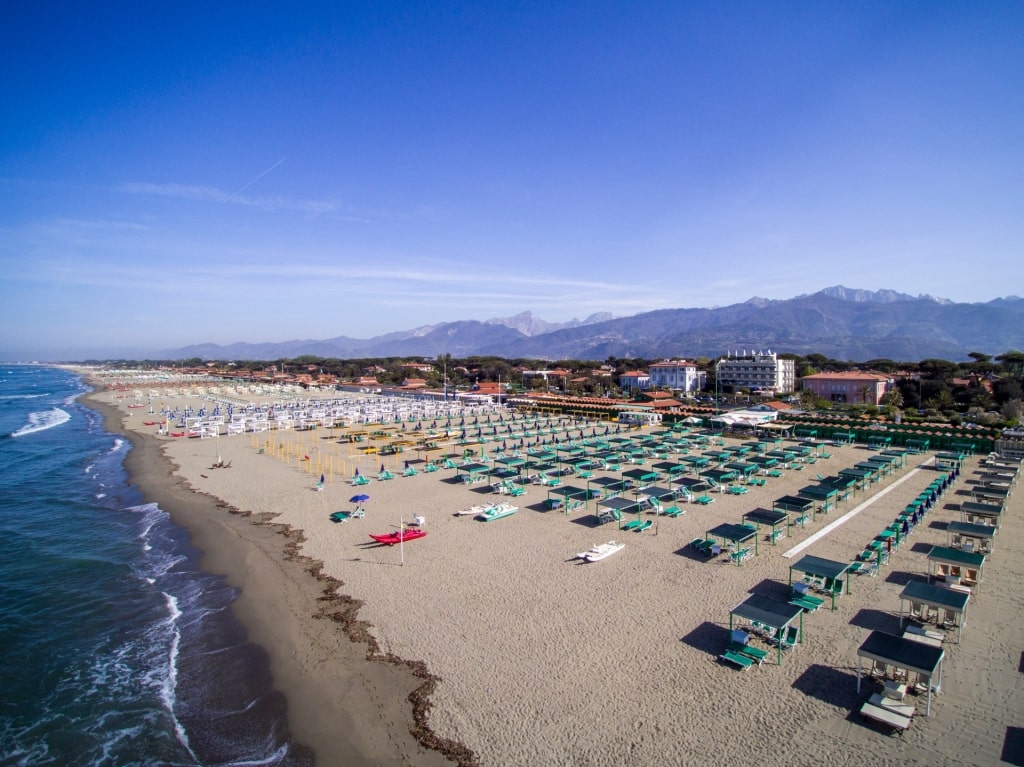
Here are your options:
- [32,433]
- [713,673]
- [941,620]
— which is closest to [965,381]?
[941,620]

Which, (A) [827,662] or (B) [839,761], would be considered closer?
(B) [839,761]

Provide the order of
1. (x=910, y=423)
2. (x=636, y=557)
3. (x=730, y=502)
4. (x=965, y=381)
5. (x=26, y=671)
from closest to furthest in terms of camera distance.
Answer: (x=26, y=671) < (x=636, y=557) < (x=730, y=502) < (x=910, y=423) < (x=965, y=381)

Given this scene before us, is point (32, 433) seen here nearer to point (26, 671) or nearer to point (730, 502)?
point (26, 671)

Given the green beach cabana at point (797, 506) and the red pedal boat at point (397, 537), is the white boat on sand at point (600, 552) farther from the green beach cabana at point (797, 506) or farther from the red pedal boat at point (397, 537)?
the green beach cabana at point (797, 506)

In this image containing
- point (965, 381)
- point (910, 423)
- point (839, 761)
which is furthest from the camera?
point (965, 381)

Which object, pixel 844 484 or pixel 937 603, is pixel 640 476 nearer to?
pixel 844 484

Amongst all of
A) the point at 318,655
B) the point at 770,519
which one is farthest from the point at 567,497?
the point at 318,655

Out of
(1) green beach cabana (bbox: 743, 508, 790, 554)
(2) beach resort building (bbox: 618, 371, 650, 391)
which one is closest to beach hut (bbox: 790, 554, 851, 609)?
(1) green beach cabana (bbox: 743, 508, 790, 554)
